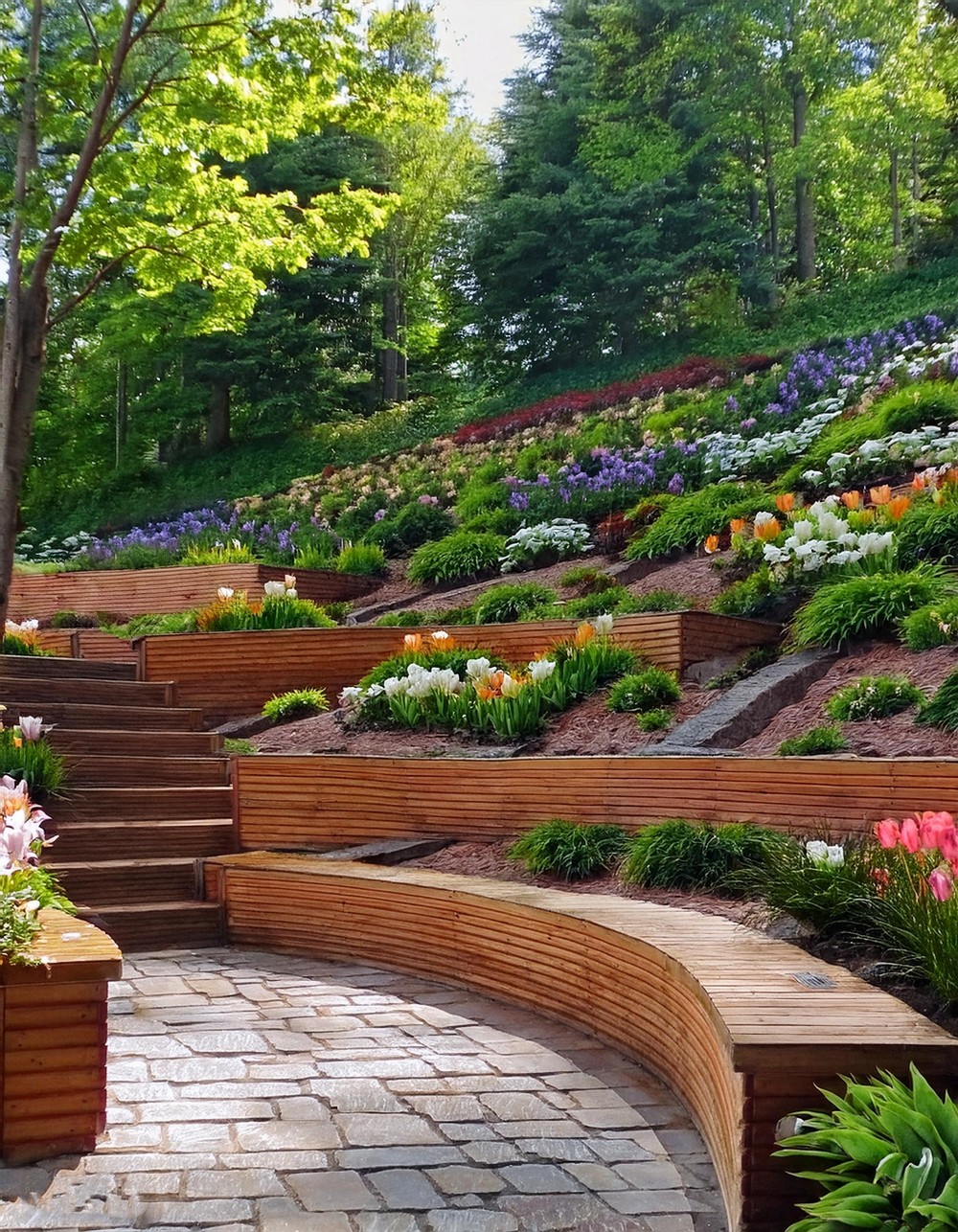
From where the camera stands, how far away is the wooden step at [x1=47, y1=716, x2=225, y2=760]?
7.06 metres

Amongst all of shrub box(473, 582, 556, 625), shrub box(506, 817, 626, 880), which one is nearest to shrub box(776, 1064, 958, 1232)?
shrub box(506, 817, 626, 880)

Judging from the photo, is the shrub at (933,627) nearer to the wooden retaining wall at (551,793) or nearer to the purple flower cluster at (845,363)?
the wooden retaining wall at (551,793)

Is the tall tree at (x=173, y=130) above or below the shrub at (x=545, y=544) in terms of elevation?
above

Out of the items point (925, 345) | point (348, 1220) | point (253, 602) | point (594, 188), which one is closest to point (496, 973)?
point (348, 1220)

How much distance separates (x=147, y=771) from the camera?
22.9ft

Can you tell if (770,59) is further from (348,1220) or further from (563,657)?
(348,1220)

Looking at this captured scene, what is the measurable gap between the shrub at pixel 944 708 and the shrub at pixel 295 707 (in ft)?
13.9

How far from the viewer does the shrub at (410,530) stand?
41.6 feet

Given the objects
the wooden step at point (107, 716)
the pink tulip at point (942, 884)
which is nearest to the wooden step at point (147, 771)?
the wooden step at point (107, 716)

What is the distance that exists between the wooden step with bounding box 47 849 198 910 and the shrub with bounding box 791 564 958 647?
360 centimetres

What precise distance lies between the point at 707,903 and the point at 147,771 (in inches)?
156

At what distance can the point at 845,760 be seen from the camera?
4145 mm

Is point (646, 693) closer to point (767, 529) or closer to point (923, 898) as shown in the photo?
point (767, 529)

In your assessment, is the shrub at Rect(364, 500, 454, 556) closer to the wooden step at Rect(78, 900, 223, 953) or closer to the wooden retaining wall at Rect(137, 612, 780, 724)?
the wooden retaining wall at Rect(137, 612, 780, 724)
